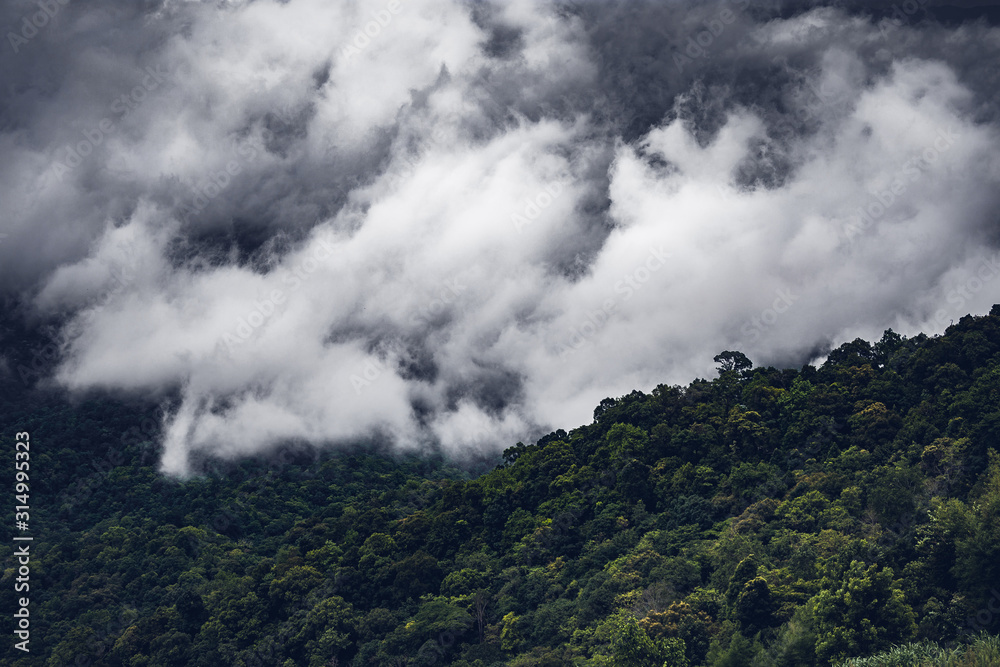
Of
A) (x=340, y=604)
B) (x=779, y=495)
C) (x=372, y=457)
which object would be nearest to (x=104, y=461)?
(x=372, y=457)

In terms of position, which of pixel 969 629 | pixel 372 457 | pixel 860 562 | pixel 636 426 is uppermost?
pixel 372 457

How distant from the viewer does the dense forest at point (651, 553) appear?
4991 cm

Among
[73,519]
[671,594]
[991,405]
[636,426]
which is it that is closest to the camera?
[671,594]

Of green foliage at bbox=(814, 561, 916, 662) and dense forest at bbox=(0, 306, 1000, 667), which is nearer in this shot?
green foliage at bbox=(814, 561, 916, 662)

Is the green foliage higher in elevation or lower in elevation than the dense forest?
lower

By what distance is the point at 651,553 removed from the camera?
64562 millimetres

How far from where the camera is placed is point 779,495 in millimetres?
68688

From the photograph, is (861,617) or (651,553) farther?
(651,553)

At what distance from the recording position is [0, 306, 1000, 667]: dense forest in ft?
164

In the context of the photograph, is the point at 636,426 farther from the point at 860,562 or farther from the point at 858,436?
the point at 860,562

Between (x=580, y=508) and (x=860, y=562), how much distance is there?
100 feet

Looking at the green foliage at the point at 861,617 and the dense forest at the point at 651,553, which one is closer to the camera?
the green foliage at the point at 861,617

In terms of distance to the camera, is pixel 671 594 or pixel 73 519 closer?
pixel 671 594

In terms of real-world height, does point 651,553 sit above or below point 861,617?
above
